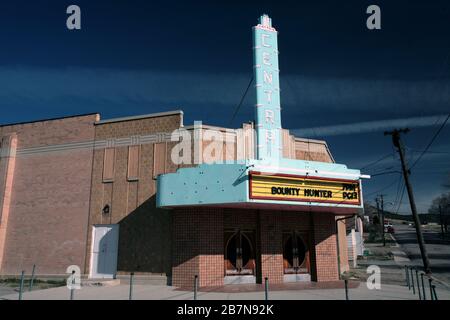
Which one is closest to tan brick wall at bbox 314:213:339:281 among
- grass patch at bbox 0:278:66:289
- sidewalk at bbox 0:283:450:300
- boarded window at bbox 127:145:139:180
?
sidewalk at bbox 0:283:450:300

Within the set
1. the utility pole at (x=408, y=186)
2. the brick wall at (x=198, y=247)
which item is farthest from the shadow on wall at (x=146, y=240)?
the utility pole at (x=408, y=186)

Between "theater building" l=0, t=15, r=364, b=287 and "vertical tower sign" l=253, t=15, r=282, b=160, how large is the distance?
5 centimetres

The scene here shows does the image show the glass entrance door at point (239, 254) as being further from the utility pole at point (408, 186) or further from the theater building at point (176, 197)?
the utility pole at point (408, 186)

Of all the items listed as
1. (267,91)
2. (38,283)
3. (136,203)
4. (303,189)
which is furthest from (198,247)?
(38,283)

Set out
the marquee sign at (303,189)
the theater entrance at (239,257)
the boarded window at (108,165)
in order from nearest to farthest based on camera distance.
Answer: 1. the marquee sign at (303,189)
2. the theater entrance at (239,257)
3. the boarded window at (108,165)

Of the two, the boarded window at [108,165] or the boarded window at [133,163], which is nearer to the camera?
the boarded window at [133,163]

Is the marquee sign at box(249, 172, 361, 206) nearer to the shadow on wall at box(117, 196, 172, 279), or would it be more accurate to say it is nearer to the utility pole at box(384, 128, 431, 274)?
the utility pole at box(384, 128, 431, 274)

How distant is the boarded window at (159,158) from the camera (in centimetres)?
2081

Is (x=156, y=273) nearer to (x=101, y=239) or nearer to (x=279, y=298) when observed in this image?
(x=101, y=239)

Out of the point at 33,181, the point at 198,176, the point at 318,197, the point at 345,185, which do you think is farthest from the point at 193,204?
the point at 33,181

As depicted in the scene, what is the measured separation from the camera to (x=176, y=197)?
17.9m

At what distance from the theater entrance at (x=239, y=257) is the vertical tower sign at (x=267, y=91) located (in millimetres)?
4660

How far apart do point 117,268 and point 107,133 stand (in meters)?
7.84
